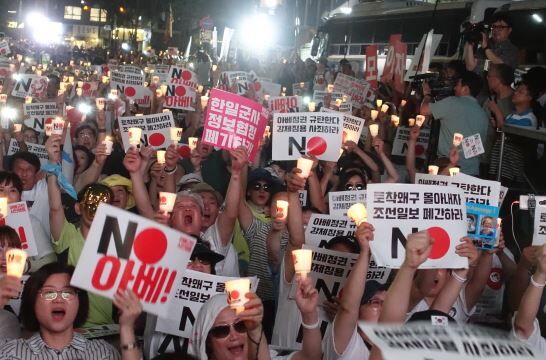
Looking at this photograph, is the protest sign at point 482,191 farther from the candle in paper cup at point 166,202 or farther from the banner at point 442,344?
the banner at point 442,344

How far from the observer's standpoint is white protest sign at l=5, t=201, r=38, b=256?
18.1 ft

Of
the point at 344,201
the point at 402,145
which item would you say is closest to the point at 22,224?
the point at 344,201

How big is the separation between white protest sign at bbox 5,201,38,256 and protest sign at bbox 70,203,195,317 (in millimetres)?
2013

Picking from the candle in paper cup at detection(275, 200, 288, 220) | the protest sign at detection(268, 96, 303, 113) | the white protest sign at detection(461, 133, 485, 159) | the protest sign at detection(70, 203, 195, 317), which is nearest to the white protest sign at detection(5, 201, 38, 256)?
the candle in paper cup at detection(275, 200, 288, 220)

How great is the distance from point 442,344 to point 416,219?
6.84 ft

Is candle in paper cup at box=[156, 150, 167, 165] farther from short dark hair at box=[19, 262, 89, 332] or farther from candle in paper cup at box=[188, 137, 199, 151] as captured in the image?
short dark hair at box=[19, 262, 89, 332]

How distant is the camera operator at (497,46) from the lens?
980 centimetres

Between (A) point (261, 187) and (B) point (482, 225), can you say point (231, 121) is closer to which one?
(A) point (261, 187)

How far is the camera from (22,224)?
554 cm

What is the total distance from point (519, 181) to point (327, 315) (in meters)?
3.48

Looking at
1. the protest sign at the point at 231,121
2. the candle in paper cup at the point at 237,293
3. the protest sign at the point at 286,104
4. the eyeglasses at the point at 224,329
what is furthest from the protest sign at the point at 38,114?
the candle in paper cup at the point at 237,293

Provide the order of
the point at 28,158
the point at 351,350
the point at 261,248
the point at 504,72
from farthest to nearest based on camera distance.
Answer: the point at 504,72 < the point at 28,158 < the point at 261,248 < the point at 351,350

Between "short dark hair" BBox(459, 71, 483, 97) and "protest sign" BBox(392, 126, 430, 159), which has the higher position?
"short dark hair" BBox(459, 71, 483, 97)

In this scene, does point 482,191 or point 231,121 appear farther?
point 231,121
